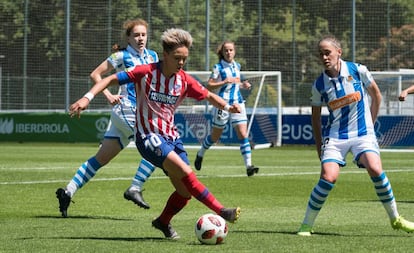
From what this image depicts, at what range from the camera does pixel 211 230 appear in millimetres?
8141

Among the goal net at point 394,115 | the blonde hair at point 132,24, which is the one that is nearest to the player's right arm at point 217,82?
the blonde hair at point 132,24

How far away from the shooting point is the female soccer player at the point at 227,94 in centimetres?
1767

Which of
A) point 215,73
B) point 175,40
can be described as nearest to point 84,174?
point 175,40

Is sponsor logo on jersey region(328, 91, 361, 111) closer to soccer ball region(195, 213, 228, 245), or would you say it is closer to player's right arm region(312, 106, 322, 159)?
player's right arm region(312, 106, 322, 159)

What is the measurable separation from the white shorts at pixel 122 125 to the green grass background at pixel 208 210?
2.65ft

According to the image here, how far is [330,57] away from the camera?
900 centimetres

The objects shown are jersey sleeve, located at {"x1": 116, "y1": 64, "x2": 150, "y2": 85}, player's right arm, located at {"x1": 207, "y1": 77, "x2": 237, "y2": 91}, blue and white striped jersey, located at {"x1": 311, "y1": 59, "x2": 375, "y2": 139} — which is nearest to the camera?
jersey sleeve, located at {"x1": 116, "y1": 64, "x2": 150, "y2": 85}

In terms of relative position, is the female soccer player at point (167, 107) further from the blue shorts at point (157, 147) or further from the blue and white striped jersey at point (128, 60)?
the blue and white striped jersey at point (128, 60)

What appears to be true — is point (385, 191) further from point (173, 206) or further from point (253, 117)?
point (253, 117)

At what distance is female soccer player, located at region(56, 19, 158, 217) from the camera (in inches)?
440

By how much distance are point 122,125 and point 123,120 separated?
0.06 m

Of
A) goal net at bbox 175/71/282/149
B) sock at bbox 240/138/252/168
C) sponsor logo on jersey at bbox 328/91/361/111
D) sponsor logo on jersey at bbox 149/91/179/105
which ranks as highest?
sponsor logo on jersey at bbox 149/91/179/105

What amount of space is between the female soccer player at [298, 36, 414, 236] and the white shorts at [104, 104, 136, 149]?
2779 millimetres

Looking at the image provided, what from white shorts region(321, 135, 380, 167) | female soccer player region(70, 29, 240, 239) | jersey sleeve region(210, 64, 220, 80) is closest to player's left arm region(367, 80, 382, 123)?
white shorts region(321, 135, 380, 167)
